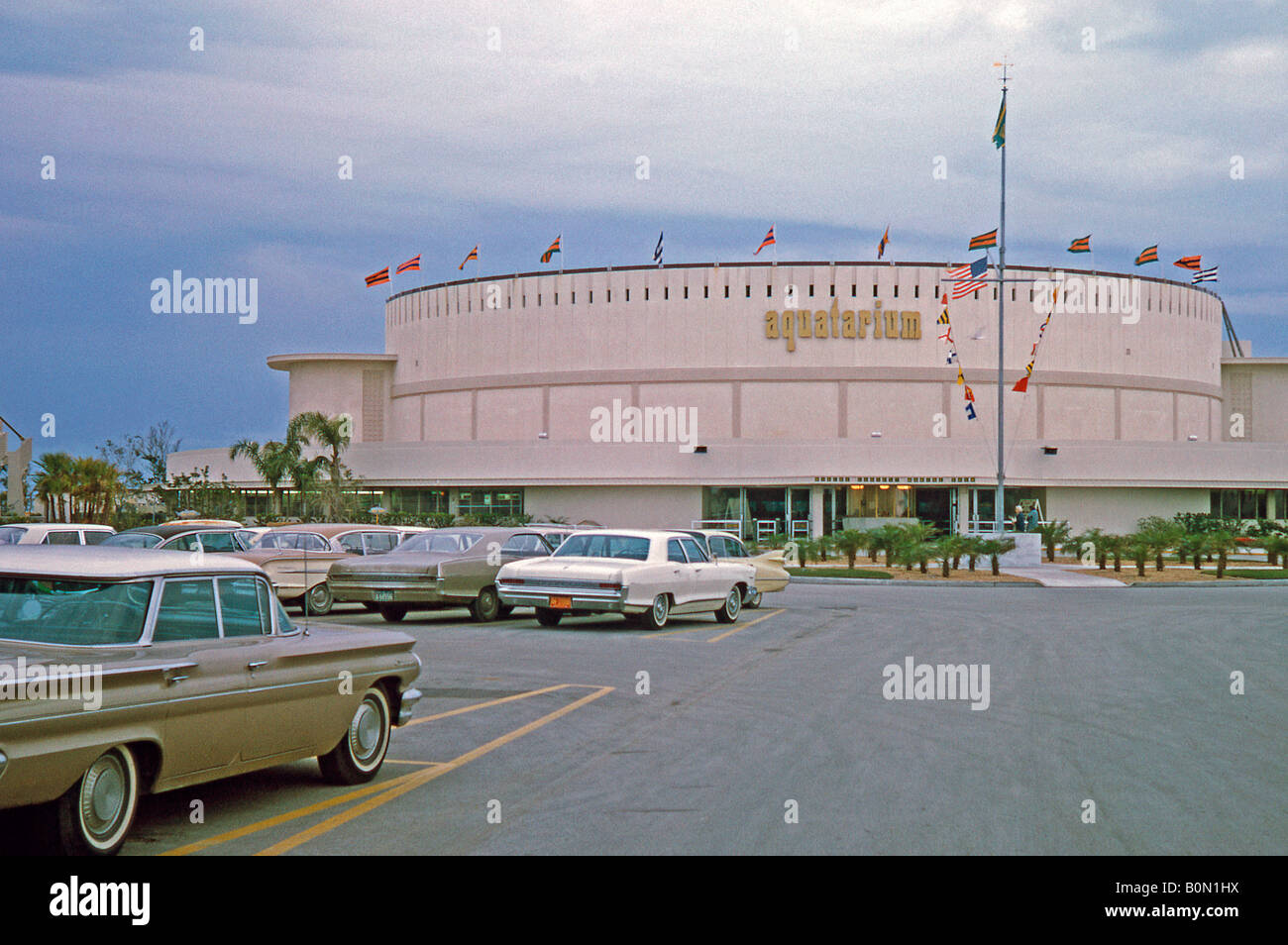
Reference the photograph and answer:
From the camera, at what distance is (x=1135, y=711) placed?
1181cm

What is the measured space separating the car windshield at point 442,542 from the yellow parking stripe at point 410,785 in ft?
28.4

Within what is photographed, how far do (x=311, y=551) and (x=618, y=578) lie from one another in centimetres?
628

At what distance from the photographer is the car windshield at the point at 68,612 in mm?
6535

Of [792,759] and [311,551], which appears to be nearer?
[792,759]

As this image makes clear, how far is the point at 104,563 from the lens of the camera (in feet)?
22.4

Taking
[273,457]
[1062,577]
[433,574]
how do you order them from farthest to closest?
[273,457] → [1062,577] → [433,574]

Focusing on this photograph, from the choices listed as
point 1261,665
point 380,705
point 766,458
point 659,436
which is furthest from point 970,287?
point 380,705

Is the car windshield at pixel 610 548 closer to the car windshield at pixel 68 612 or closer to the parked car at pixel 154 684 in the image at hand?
the parked car at pixel 154 684

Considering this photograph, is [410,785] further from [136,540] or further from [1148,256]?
[1148,256]

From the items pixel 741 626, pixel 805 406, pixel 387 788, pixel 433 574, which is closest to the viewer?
pixel 387 788

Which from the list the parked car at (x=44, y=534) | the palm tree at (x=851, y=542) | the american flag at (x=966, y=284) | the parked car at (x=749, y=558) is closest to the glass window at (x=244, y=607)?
the parked car at (x=749, y=558)

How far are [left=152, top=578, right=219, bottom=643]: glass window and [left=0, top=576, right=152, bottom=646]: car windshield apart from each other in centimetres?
13

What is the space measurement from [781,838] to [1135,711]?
641cm

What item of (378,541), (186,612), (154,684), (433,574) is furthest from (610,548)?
(154,684)
